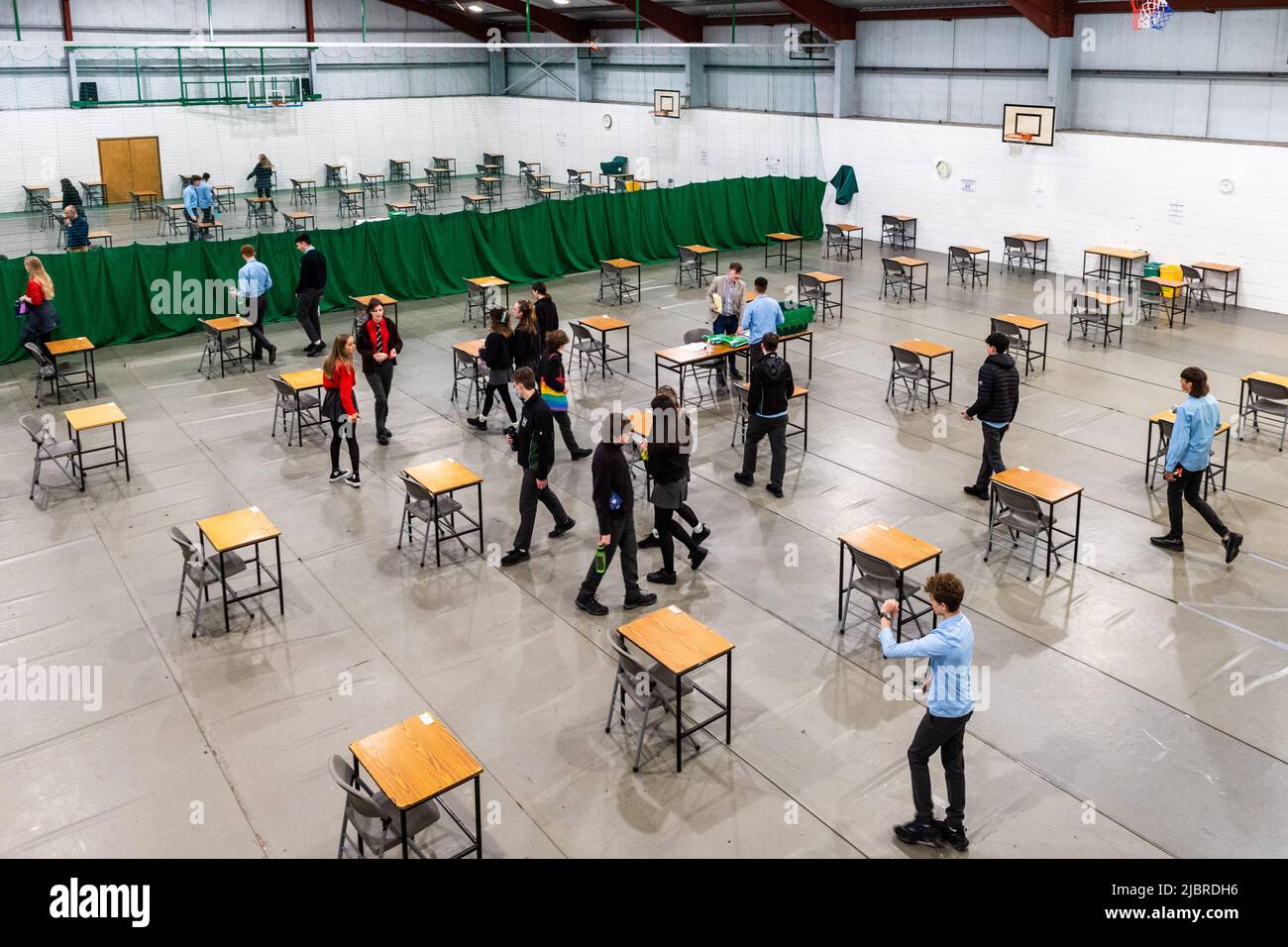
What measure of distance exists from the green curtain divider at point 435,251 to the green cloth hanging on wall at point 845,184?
0.38 m

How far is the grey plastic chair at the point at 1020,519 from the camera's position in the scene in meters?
8.68

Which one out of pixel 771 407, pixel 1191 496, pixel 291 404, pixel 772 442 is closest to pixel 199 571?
pixel 291 404

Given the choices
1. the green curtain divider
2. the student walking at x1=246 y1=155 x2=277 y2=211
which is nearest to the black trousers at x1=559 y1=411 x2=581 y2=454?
the green curtain divider

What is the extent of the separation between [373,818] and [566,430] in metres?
6.04

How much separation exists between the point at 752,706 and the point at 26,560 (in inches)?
263

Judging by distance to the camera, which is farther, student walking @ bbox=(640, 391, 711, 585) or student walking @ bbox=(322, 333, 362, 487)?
student walking @ bbox=(322, 333, 362, 487)

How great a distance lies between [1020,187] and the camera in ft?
67.0

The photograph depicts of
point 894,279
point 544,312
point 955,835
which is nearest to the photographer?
point 955,835

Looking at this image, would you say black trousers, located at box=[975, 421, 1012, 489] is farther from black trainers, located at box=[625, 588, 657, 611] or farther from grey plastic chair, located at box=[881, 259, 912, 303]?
grey plastic chair, located at box=[881, 259, 912, 303]

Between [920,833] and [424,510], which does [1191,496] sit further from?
[424,510]

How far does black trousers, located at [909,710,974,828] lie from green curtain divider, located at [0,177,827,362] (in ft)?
46.0

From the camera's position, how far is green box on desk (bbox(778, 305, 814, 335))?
13.4 metres

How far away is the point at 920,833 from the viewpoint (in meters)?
5.83

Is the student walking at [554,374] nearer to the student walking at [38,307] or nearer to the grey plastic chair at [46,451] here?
the grey plastic chair at [46,451]
